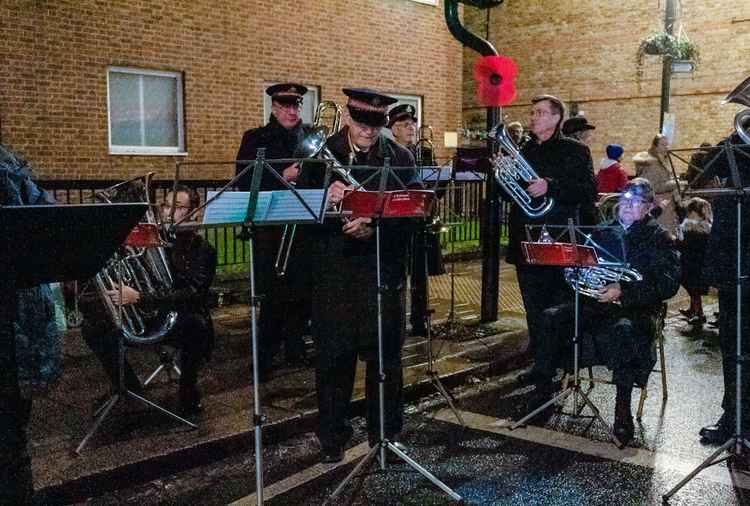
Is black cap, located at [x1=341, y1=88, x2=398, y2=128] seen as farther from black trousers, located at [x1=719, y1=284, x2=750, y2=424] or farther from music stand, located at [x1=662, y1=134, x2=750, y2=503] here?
black trousers, located at [x1=719, y1=284, x2=750, y2=424]

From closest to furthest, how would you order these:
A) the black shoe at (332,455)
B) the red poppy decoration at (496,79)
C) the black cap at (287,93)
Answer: the black shoe at (332,455) → the black cap at (287,93) → the red poppy decoration at (496,79)

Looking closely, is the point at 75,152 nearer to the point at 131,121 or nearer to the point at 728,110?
the point at 131,121

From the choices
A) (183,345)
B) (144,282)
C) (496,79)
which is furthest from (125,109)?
(183,345)

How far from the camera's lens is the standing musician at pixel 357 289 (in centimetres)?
468

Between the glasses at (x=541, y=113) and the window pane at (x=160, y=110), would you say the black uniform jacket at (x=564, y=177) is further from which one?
the window pane at (x=160, y=110)

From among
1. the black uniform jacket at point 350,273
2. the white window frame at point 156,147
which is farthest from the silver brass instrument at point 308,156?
the white window frame at point 156,147

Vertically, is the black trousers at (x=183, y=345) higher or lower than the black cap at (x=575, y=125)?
lower

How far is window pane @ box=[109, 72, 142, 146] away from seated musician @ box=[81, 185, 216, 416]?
265 inches

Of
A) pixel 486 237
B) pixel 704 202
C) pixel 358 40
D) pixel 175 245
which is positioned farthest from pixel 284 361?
pixel 358 40

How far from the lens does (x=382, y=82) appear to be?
15.0m

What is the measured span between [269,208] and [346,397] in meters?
1.56

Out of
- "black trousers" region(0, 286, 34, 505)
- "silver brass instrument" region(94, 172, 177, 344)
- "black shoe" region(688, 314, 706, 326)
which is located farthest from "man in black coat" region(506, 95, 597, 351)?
"black trousers" region(0, 286, 34, 505)

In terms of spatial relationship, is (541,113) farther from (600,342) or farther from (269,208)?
(269,208)

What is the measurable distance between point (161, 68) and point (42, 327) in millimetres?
9316
